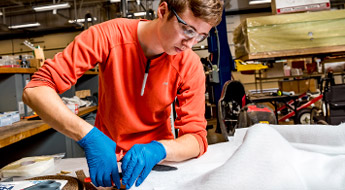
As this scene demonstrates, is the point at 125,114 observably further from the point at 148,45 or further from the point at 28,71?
the point at 28,71

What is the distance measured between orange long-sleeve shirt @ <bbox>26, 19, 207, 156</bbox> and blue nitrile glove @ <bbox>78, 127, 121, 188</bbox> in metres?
0.31

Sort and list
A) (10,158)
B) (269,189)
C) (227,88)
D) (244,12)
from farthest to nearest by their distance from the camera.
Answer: (244,12), (227,88), (10,158), (269,189)

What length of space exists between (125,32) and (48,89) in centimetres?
45

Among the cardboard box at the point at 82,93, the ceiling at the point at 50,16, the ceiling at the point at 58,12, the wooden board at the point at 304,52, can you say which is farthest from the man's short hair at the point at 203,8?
the ceiling at the point at 50,16

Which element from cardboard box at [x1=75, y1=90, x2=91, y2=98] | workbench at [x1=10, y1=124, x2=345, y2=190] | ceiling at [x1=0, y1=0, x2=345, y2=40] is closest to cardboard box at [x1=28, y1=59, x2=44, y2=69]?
cardboard box at [x1=75, y1=90, x2=91, y2=98]

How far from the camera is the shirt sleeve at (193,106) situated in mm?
1204

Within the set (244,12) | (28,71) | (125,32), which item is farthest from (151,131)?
(244,12)

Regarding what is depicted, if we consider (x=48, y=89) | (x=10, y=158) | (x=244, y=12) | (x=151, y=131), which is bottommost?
(x=10, y=158)

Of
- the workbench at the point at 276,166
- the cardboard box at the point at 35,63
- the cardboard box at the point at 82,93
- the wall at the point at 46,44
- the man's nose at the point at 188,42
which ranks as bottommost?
the cardboard box at the point at 82,93

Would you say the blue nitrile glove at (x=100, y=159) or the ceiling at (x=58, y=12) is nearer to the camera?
the blue nitrile glove at (x=100, y=159)

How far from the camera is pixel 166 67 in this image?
4.01 ft

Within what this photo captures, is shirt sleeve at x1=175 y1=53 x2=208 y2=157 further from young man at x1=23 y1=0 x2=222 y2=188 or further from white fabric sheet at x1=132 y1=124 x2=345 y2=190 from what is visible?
white fabric sheet at x1=132 y1=124 x2=345 y2=190

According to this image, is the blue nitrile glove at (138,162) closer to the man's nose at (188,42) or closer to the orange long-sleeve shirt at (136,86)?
the orange long-sleeve shirt at (136,86)

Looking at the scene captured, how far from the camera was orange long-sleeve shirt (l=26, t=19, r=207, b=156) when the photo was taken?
117cm
